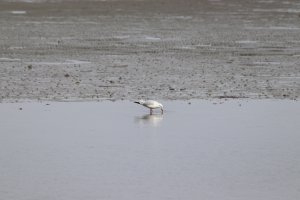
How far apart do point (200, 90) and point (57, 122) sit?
4424 millimetres

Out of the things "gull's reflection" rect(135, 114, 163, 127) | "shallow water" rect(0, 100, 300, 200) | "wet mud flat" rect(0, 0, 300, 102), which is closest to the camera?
"shallow water" rect(0, 100, 300, 200)

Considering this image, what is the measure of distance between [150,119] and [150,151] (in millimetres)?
2735

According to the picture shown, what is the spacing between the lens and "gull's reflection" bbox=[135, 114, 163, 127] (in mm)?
15039

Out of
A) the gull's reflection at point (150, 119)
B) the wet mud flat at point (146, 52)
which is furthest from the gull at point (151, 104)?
the wet mud flat at point (146, 52)

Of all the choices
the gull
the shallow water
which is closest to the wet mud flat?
the shallow water

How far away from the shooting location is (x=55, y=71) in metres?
21.3

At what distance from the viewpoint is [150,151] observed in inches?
501

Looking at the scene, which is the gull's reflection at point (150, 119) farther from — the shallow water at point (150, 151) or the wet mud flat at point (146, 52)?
the wet mud flat at point (146, 52)

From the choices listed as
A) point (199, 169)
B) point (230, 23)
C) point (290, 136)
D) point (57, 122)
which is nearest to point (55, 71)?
point (57, 122)

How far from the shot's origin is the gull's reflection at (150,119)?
49.3 feet

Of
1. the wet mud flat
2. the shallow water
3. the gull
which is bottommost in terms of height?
the shallow water

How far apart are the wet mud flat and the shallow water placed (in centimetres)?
155

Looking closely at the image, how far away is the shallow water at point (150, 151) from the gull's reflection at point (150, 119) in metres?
0.02

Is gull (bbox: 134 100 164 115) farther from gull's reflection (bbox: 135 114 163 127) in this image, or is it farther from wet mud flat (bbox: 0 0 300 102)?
wet mud flat (bbox: 0 0 300 102)
